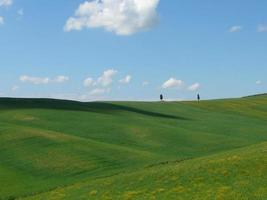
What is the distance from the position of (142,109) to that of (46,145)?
3978 centimetres

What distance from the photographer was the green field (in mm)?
29891

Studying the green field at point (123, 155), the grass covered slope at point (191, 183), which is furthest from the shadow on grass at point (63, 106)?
the grass covered slope at point (191, 183)

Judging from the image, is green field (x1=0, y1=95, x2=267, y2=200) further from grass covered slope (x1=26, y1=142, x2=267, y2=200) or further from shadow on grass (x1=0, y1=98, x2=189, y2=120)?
shadow on grass (x1=0, y1=98, x2=189, y2=120)

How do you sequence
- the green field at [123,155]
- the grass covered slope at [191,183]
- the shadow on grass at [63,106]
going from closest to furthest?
the grass covered slope at [191,183] → the green field at [123,155] → the shadow on grass at [63,106]

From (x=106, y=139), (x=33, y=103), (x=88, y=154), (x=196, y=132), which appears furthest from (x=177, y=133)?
(x=33, y=103)

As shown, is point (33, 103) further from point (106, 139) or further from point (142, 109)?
point (106, 139)

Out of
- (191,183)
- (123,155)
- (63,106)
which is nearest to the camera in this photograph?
(191,183)

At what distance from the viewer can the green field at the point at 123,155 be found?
29.9 m

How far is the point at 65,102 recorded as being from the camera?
288 feet

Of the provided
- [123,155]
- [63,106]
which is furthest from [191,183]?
[63,106]

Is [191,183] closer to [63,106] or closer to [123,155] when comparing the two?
[123,155]

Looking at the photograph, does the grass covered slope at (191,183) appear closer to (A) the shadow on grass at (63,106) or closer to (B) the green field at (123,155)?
(B) the green field at (123,155)

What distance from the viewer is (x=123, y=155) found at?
44.1 m

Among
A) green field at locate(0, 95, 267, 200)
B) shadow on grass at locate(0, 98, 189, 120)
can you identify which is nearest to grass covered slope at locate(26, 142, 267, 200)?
green field at locate(0, 95, 267, 200)
